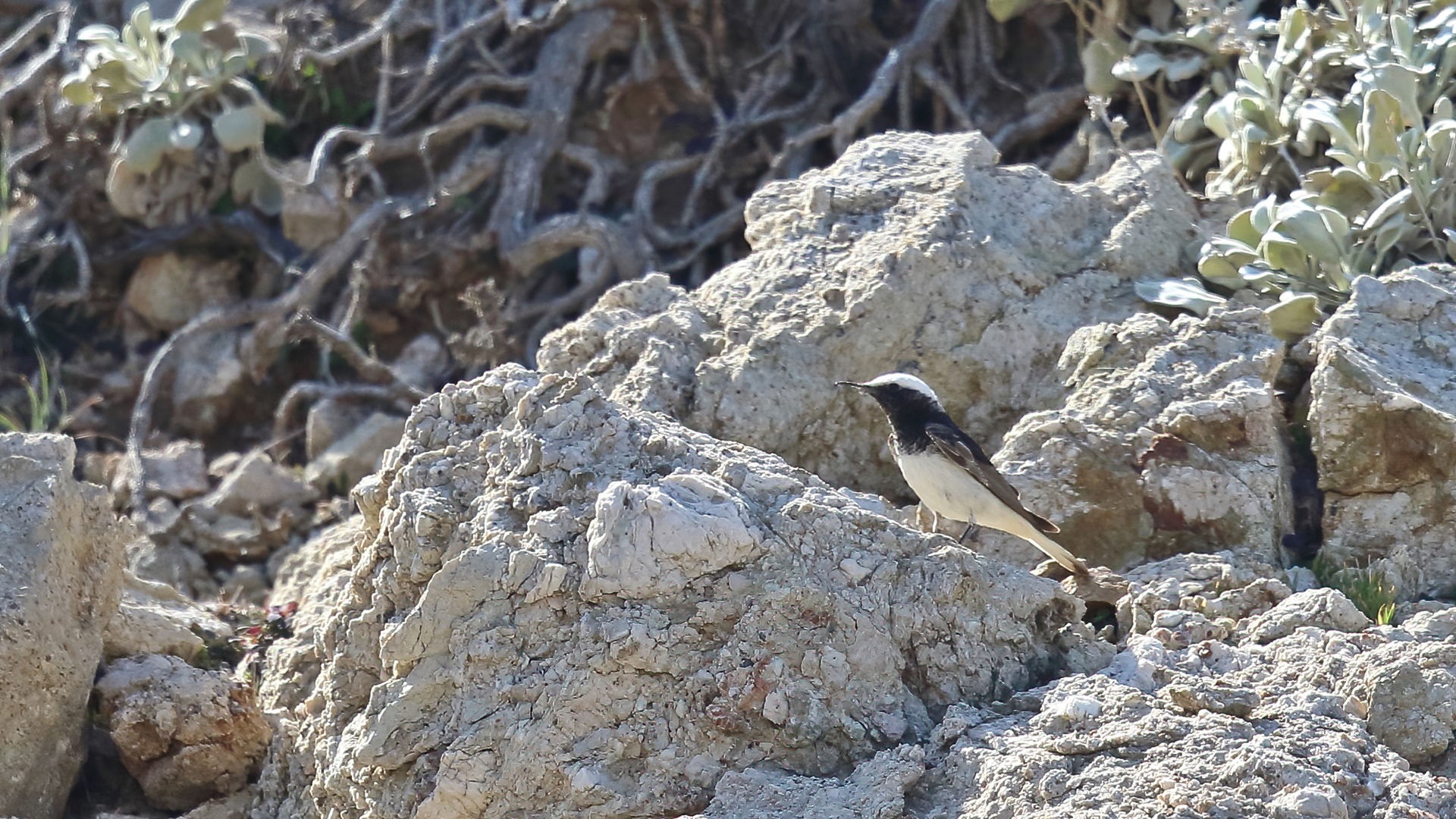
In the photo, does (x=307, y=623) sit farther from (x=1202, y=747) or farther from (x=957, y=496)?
(x=1202, y=747)

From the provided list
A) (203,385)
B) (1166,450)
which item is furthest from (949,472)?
(203,385)

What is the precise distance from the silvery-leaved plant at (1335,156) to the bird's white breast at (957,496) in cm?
109

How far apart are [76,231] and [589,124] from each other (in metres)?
2.80

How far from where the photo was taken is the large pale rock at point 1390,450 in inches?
166

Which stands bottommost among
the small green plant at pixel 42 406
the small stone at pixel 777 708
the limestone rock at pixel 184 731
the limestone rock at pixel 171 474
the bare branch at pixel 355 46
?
A: the small green plant at pixel 42 406

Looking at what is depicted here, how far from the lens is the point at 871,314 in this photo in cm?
489

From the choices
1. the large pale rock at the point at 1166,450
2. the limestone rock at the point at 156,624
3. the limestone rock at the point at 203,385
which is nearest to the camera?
the large pale rock at the point at 1166,450

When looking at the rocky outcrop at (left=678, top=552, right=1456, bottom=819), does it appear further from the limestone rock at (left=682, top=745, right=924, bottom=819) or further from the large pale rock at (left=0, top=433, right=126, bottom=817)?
the large pale rock at (left=0, top=433, right=126, bottom=817)

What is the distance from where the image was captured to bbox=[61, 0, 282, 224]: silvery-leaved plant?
7.53 metres

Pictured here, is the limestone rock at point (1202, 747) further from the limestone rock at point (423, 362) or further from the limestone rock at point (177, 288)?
the limestone rock at point (177, 288)

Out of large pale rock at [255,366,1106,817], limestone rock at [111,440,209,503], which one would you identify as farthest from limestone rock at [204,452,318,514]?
large pale rock at [255,366,1106,817]

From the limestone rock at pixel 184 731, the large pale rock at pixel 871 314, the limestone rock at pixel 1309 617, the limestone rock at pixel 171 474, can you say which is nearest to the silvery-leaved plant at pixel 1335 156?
the large pale rock at pixel 871 314

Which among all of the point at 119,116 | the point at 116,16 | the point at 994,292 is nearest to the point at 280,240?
the point at 119,116

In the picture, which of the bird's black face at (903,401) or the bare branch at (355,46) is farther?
the bare branch at (355,46)
